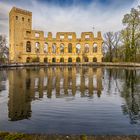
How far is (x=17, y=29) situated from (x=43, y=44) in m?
9.30

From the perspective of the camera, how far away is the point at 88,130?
682 cm

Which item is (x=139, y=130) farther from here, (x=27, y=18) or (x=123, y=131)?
(x=27, y=18)

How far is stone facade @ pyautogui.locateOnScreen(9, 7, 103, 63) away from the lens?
68.1 metres

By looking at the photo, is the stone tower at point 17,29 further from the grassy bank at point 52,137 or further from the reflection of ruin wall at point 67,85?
the grassy bank at point 52,137

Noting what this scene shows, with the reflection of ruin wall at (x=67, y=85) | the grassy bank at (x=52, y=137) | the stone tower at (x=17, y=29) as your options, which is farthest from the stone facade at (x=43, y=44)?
the grassy bank at (x=52, y=137)

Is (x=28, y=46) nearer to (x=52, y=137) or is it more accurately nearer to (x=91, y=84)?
(x=91, y=84)

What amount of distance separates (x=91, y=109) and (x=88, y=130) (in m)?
2.95

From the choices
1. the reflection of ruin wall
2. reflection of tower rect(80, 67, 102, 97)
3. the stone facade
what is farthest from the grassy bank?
the stone facade

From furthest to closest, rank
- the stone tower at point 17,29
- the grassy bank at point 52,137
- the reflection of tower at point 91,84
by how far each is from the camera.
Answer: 1. the stone tower at point 17,29
2. the reflection of tower at point 91,84
3. the grassy bank at point 52,137

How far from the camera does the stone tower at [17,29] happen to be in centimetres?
6769

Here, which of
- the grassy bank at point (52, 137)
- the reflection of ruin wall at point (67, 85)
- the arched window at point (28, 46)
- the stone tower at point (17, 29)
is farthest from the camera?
the arched window at point (28, 46)

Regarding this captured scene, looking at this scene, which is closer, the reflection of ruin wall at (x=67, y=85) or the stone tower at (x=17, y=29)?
the reflection of ruin wall at (x=67, y=85)

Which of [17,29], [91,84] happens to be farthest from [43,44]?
[91,84]

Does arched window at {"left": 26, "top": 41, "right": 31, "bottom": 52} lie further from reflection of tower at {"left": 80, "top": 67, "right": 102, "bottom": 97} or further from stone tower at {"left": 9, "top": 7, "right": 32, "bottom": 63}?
reflection of tower at {"left": 80, "top": 67, "right": 102, "bottom": 97}
